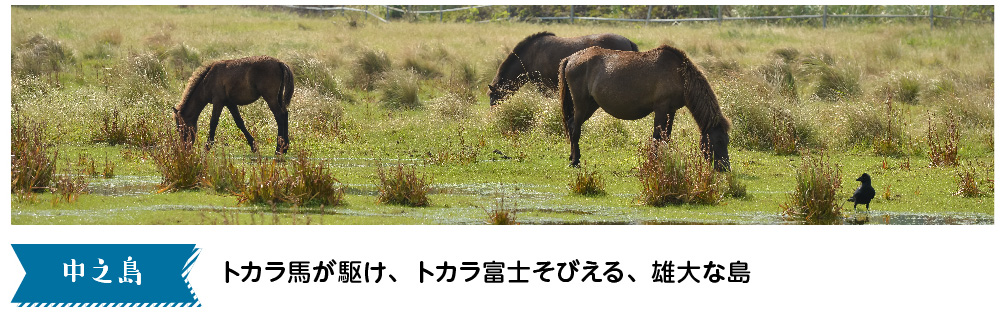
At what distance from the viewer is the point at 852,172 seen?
12359 mm

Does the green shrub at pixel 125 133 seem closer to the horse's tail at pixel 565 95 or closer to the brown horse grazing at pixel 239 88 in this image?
the brown horse grazing at pixel 239 88

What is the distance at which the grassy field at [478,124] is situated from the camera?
9.80 metres

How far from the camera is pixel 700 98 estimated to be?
1188 cm

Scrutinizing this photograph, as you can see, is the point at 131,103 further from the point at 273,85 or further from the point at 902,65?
the point at 902,65

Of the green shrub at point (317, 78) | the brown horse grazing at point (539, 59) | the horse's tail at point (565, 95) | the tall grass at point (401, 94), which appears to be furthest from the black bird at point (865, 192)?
the green shrub at point (317, 78)

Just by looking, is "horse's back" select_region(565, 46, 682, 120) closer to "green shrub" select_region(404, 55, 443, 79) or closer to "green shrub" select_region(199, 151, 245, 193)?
"green shrub" select_region(199, 151, 245, 193)

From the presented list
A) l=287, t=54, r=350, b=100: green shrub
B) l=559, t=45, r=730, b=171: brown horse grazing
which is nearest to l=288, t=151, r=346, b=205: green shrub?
l=559, t=45, r=730, b=171: brown horse grazing

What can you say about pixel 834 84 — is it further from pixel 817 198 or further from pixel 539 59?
pixel 817 198

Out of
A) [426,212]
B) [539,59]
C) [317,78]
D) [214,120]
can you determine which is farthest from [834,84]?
[426,212]

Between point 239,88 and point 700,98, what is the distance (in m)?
5.89

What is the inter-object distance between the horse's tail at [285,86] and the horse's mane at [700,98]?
4.97 m

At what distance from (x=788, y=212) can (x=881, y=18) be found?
94.9 feet

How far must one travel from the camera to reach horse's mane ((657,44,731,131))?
1186 cm

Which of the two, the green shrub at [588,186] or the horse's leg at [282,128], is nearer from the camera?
the green shrub at [588,186]
